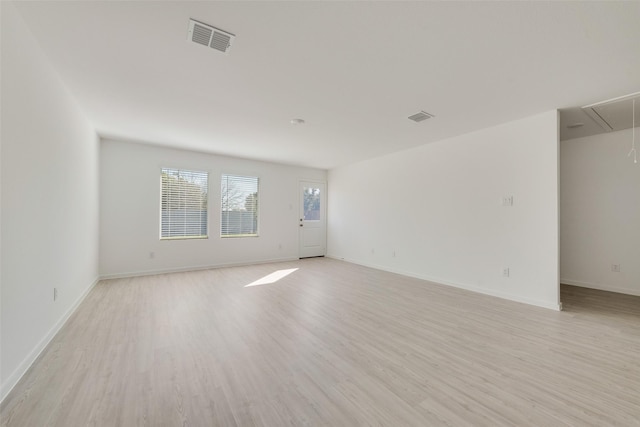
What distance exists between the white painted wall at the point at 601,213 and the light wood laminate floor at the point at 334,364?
0.87 metres

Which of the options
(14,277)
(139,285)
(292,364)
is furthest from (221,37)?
(139,285)

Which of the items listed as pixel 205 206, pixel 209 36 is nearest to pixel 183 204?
pixel 205 206

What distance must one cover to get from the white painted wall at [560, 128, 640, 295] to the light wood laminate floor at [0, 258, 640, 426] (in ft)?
2.87

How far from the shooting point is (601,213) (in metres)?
4.44

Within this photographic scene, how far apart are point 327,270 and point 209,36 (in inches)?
187

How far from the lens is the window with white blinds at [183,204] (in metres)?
5.46

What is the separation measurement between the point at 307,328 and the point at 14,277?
2374mm

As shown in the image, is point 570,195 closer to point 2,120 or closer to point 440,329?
point 440,329

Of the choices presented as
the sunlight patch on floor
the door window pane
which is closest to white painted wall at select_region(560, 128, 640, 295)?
the sunlight patch on floor

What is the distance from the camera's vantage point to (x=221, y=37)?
2080 mm

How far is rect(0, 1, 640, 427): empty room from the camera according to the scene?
1.77 metres

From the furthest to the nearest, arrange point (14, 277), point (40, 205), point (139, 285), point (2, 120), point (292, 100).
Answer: point (139, 285)
point (292, 100)
point (40, 205)
point (14, 277)
point (2, 120)

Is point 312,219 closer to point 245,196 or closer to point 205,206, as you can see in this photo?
point 245,196

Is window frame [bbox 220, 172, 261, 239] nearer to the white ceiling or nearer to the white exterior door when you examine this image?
the white exterior door
